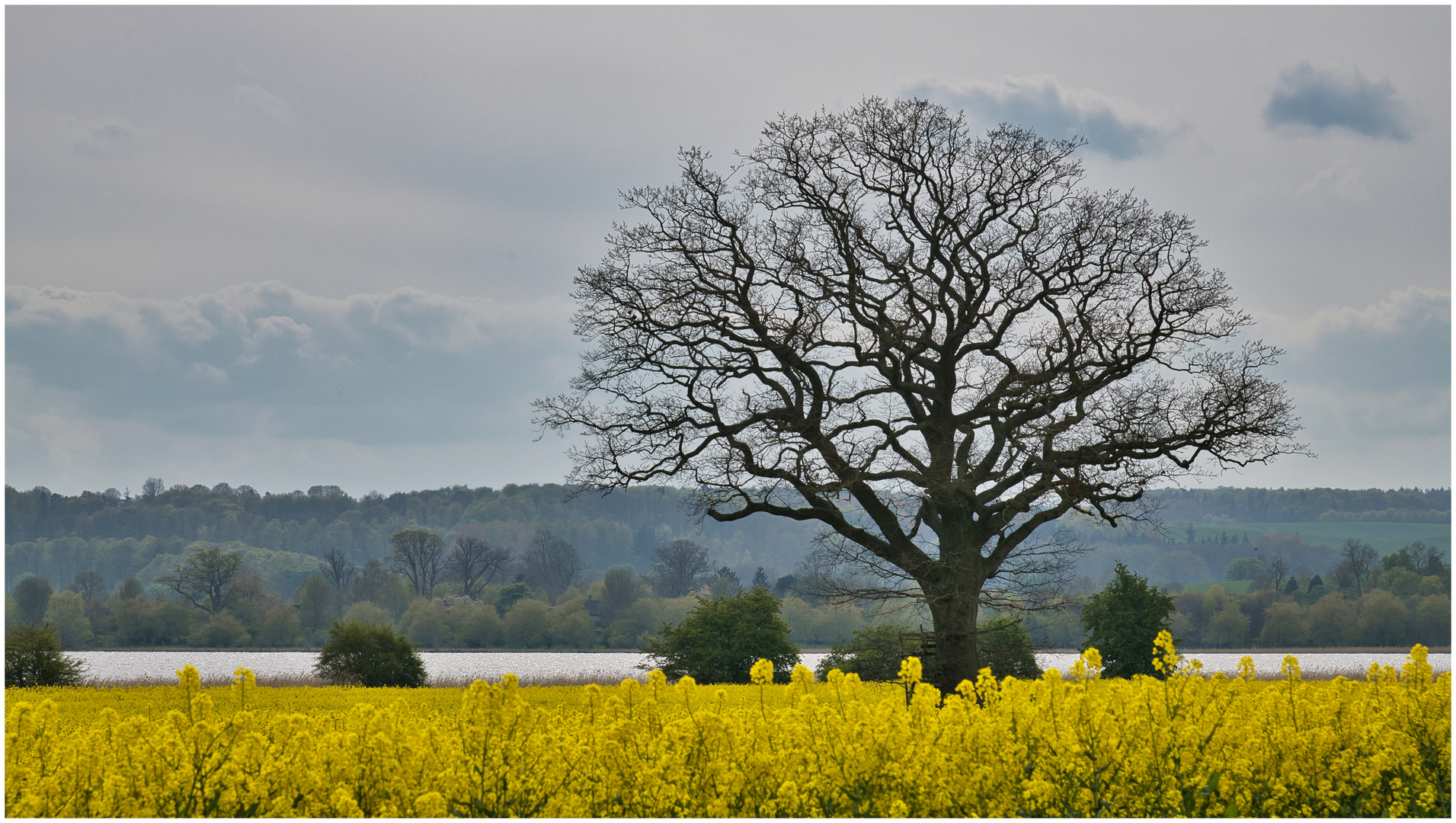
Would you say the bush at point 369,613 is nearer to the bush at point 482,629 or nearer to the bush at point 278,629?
the bush at point 278,629

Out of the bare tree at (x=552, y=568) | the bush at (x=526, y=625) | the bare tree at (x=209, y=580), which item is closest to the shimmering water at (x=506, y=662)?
the bush at (x=526, y=625)

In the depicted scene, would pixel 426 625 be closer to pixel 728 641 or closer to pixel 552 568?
pixel 552 568

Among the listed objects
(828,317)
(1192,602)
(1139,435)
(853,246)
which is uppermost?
(853,246)

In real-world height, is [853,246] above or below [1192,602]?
above

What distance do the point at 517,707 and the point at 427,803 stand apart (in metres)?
0.85

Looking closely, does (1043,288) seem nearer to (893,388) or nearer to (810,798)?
(893,388)

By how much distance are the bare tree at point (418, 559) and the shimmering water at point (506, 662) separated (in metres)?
16.6

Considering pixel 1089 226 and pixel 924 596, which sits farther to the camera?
pixel 1089 226

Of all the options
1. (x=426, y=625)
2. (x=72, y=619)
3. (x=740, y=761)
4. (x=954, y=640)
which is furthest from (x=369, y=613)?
(x=740, y=761)

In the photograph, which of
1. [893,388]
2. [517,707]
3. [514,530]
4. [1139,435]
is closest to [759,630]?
[893,388]

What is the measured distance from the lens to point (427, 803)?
5086mm

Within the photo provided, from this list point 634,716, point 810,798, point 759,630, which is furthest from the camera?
point 759,630

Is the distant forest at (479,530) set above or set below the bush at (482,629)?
above

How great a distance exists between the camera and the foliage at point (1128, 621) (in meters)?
25.0
